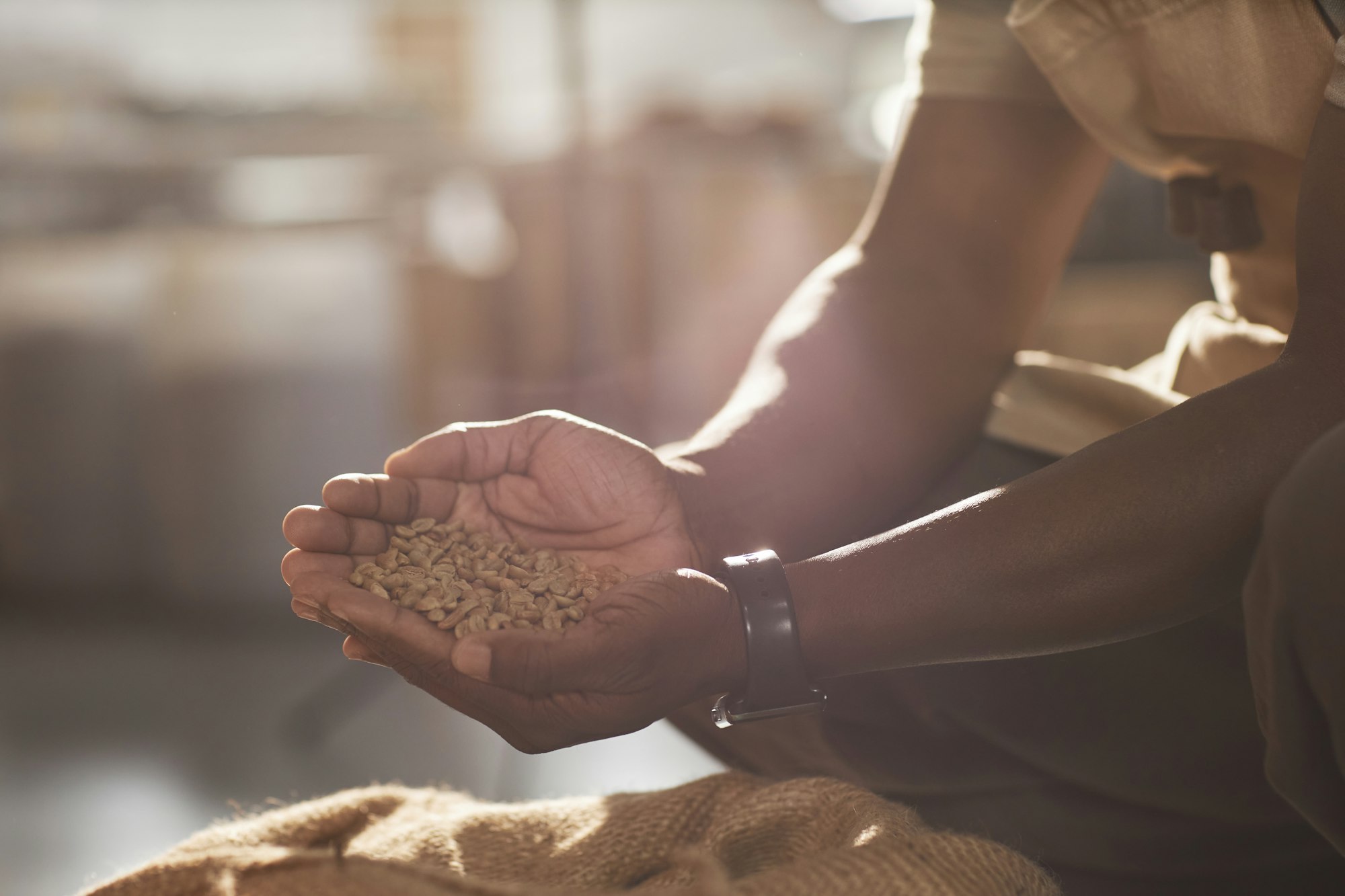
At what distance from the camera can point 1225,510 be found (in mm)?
582

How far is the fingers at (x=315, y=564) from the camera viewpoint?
654mm

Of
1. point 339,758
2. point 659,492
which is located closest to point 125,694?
point 339,758

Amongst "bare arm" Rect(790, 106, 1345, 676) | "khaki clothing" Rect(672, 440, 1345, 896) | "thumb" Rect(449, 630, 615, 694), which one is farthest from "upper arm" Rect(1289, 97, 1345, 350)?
"thumb" Rect(449, 630, 615, 694)

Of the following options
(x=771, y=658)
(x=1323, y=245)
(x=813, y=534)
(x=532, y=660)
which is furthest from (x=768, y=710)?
(x=1323, y=245)

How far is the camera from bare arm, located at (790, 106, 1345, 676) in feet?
1.91

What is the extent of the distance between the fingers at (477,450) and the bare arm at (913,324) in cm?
15

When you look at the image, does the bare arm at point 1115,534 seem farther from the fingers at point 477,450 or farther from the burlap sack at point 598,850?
the fingers at point 477,450

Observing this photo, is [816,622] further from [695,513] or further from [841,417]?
[841,417]

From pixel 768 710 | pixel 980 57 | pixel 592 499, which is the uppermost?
pixel 980 57

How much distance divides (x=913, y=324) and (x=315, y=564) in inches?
21.4

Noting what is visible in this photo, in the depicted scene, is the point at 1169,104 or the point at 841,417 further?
the point at 841,417

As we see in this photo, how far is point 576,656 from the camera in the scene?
0.56 meters

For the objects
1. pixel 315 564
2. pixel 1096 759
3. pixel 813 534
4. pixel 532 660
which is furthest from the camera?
pixel 813 534

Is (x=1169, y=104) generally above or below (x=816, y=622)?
above
